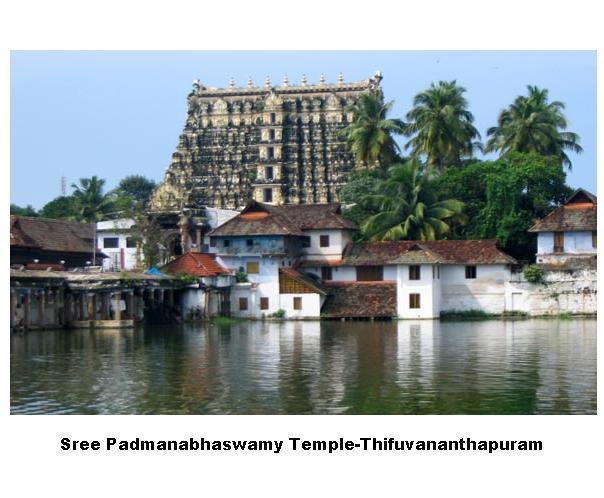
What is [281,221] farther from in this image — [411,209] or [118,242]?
[118,242]

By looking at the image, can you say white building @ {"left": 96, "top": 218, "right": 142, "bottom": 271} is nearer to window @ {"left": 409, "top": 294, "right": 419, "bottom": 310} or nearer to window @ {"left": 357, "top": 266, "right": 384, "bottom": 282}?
window @ {"left": 357, "top": 266, "right": 384, "bottom": 282}

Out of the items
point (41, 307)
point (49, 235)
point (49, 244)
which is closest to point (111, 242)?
point (49, 235)

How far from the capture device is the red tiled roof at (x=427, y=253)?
2277 inches

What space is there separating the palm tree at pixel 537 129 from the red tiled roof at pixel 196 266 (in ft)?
63.1

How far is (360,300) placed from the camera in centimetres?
5900

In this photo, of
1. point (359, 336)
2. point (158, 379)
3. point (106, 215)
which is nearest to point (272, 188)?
point (106, 215)

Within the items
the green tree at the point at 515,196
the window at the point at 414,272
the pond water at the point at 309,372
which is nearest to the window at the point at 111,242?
the green tree at the point at 515,196

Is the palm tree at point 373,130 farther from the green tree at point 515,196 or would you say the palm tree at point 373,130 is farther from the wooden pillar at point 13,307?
the wooden pillar at point 13,307

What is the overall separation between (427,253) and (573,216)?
25.6ft

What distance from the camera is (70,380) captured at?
2964 centimetres

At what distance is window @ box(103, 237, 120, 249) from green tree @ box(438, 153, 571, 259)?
759 inches

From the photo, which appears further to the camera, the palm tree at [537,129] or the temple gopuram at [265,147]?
the temple gopuram at [265,147]
